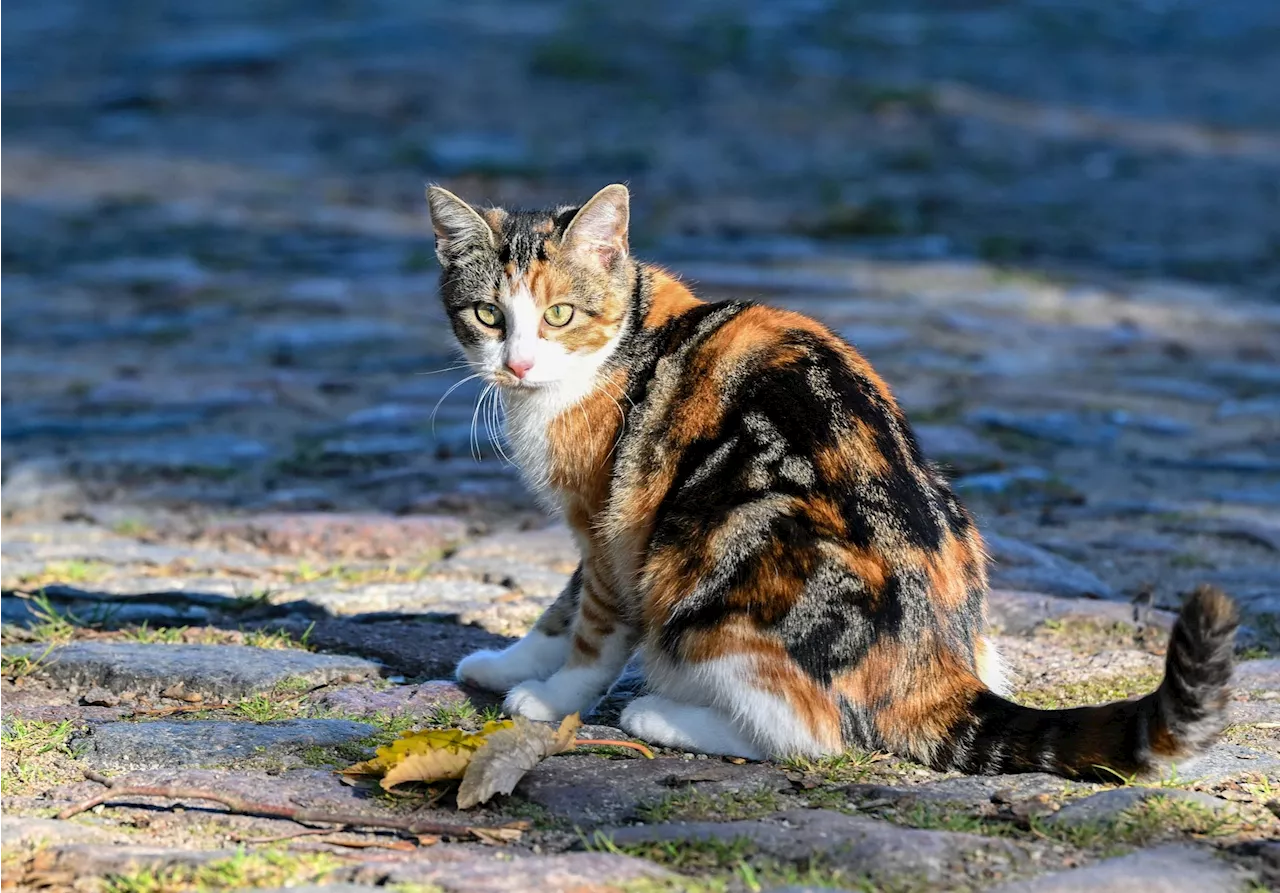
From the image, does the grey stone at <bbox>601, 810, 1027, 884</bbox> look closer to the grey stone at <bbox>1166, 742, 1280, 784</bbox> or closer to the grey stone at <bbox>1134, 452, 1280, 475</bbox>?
the grey stone at <bbox>1166, 742, 1280, 784</bbox>

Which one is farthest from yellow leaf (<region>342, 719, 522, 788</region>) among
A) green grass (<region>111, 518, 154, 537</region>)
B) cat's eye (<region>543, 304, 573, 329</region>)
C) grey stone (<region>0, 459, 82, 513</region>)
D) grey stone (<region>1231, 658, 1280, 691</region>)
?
grey stone (<region>0, 459, 82, 513</region>)

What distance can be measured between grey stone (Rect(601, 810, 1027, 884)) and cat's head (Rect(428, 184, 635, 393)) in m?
1.41

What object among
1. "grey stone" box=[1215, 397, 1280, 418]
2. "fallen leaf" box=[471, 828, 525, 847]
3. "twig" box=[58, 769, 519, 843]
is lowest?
"twig" box=[58, 769, 519, 843]

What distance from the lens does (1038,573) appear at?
15.8ft

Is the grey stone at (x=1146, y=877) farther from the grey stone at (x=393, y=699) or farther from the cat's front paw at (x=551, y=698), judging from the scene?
the grey stone at (x=393, y=699)

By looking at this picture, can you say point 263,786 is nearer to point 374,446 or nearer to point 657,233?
point 374,446

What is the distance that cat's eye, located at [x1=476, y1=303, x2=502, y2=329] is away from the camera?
13.2 ft

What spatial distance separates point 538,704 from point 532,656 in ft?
0.81

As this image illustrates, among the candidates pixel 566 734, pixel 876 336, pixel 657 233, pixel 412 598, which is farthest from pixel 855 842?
pixel 657 233

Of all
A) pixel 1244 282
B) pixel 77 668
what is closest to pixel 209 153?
pixel 1244 282

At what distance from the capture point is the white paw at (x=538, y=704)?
3.72m

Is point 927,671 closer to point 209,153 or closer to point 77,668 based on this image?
point 77,668

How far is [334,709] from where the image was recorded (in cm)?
368

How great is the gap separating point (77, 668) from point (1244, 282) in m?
7.21
